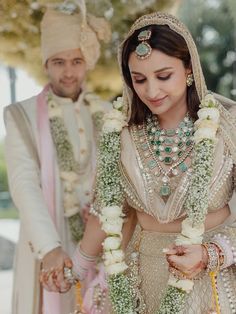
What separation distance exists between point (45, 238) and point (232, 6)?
1.30 m

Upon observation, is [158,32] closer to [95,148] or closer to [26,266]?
[95,148]

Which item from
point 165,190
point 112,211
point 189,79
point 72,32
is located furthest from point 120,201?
point 72,32

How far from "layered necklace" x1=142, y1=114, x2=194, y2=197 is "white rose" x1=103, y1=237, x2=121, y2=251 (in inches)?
7.3

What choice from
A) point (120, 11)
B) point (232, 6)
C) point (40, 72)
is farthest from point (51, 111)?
point (232, 6)

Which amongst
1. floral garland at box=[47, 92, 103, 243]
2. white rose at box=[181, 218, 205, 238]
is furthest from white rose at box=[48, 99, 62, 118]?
white rose at box=[181, 218, 205, 238]

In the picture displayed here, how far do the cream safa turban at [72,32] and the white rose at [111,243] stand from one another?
956 millimetres

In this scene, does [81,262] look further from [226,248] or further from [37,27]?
[37,27]

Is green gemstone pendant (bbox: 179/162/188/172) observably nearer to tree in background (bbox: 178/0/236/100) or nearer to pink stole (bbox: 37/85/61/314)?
pink stole (bbox: 37/85/61/314)

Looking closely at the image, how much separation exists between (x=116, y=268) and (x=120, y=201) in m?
0.18

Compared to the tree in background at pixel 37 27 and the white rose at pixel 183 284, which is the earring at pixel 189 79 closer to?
the white rose at pixel 183 284

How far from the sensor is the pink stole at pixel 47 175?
2457mm

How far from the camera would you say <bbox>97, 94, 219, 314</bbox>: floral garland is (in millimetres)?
1655

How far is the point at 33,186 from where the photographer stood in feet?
7.85

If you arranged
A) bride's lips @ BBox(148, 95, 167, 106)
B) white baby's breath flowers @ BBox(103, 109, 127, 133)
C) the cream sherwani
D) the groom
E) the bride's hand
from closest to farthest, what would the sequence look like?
the bride's hand < bride's lips @ BBox(148, 95, 167, 106) < white baby's breath flowers @ BBox(103, 109, 127, 133) < the cream sherwani < the groom
